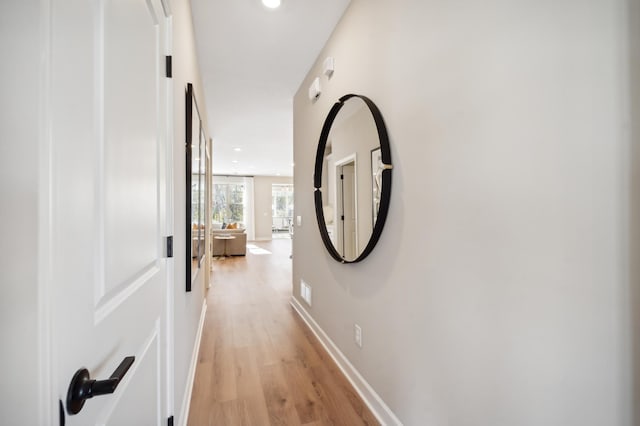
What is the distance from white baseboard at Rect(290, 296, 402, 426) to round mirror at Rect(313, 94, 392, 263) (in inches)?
29.0

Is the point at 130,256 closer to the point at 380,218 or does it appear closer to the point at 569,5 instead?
the point at 380,218

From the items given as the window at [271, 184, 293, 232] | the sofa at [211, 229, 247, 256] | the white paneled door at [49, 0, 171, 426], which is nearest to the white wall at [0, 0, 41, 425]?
the white paneled door at [49, 0, 171, 426]

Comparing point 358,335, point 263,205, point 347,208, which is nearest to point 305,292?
point 358,335

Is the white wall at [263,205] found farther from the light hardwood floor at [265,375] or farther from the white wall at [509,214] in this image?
the white wall at [509,214]

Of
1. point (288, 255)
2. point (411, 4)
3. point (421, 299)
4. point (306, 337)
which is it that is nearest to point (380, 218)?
point (421, 299)

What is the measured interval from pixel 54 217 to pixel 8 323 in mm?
158

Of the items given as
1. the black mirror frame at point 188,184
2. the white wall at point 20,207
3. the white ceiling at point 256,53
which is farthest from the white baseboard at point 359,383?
the white ceiling at point 256,53

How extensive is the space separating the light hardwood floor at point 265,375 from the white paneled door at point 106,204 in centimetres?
81

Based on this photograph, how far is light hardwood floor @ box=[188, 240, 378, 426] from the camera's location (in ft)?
5.75

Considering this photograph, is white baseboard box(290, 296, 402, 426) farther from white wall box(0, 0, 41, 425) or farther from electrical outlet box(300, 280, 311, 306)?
white wall box(0, 0, 41, 425)

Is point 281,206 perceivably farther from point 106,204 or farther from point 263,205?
point 106,204

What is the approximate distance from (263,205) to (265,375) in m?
10.2

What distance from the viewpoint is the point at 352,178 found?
204cm

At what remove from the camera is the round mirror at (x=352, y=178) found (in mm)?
1669
